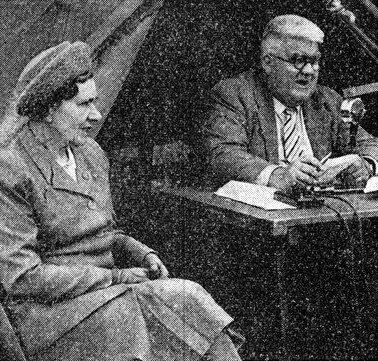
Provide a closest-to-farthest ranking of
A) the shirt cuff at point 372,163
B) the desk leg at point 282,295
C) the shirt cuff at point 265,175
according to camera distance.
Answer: the desk leg at point 282,295 < the shirt cuff at point 265,175 < the shirt cuff at point 372,163

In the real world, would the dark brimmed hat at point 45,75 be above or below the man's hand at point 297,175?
above

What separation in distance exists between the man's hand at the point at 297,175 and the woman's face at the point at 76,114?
88cm

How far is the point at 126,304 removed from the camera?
1.73m

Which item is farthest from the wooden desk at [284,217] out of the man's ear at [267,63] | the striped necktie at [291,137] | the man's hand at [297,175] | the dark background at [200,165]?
the man's ear at [267,63]

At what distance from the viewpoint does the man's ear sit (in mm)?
2891

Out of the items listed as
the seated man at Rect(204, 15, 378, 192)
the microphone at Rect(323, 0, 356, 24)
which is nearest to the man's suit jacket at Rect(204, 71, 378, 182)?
the seated man at Rect(204, 15, 378, 192)

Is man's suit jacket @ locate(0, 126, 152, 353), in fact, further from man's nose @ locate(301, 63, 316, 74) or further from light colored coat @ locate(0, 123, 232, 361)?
man's nose @ locate(301, 63, 316, 74)

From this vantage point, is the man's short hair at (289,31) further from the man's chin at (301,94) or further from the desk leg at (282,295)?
the desk leg at (282,295)

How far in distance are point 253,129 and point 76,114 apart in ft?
3.92

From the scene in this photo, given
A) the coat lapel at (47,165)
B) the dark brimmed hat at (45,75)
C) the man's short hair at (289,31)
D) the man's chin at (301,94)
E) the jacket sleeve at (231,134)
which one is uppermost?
the dark brimmed hat at (45,75)

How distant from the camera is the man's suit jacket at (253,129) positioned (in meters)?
2.69

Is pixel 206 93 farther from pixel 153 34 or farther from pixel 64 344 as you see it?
pixel 64 344

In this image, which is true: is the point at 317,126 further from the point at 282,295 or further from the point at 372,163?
the point at 282,295

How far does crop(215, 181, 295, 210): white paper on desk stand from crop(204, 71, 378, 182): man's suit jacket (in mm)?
115
